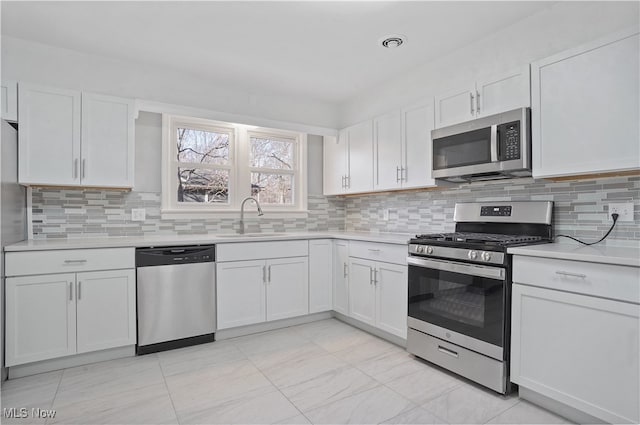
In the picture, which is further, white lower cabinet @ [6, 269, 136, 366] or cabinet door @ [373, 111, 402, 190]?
cabinet door @ [373, 111, 402, 190]

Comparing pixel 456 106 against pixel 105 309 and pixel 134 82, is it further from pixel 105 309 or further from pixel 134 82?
pixel 105 309

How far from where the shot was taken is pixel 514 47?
2.50 m

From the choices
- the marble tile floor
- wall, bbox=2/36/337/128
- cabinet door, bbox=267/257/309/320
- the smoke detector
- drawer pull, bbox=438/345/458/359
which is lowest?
the marble tile floor

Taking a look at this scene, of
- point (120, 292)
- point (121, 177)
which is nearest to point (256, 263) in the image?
point (120, 292)

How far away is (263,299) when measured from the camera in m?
3.23

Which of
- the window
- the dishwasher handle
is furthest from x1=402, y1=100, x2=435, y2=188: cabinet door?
the dishwasher handle

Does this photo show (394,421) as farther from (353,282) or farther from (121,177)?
(121,177)

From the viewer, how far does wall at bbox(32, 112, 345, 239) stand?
2902mm

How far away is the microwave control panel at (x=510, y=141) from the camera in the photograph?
7.50 feet

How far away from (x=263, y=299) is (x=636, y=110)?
290 cm

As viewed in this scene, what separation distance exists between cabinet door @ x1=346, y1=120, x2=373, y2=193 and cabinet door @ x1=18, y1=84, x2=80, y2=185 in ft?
8.22

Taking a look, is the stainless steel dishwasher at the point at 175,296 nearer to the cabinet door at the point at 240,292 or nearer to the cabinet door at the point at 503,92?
the cabinet door at the point at 240,292

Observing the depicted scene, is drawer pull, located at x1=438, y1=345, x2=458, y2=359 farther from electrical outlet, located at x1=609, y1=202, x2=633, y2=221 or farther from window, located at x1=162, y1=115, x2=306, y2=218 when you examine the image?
window, located at x1=162, y1=115, x2=306, y2=218

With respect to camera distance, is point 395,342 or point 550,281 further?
point 395,342
